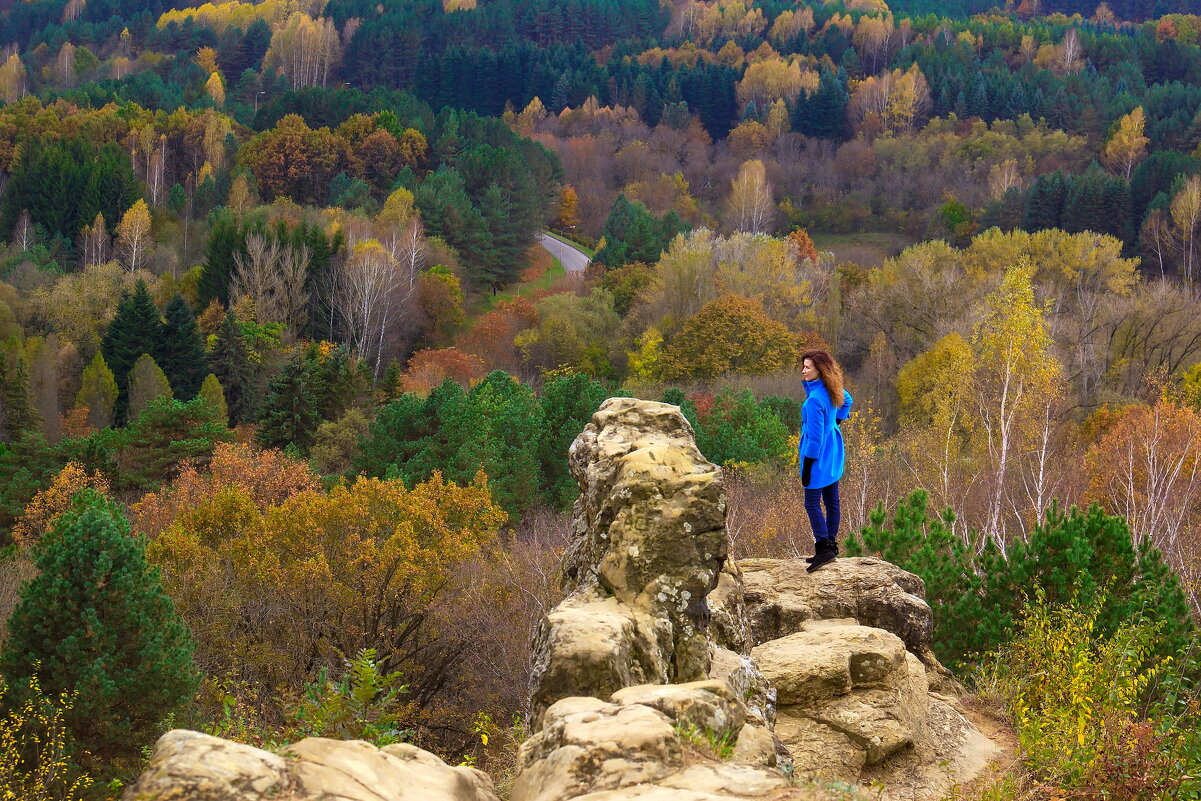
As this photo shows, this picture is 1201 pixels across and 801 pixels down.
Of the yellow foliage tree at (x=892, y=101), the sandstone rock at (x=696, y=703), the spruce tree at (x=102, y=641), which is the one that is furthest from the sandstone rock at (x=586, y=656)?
the yellow foliage tree at (x=892, y=101)

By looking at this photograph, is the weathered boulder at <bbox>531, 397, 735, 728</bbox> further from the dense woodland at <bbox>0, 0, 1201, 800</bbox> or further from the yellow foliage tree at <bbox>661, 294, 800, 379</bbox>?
the yellow foliage tree at <bbox>661, 294, 800, 379</bbox>

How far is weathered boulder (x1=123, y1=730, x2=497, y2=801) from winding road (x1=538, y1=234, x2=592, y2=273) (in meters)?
95.0

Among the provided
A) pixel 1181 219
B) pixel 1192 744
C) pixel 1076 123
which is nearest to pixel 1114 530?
pixel 1192 744

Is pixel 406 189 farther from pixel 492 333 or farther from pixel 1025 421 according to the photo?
pixel 1025 421

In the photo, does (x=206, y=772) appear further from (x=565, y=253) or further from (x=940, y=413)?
(x=565, y=253)

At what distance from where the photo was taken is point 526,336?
75750mm

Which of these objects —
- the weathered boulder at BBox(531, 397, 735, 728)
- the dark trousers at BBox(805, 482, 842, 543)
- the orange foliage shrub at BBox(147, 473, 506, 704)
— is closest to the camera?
the weathered boulder at BBox(531, 397, 735, 728)

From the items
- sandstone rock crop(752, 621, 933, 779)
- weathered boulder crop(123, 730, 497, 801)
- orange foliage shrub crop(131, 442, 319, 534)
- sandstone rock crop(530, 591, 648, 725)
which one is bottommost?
orange foliage shrub crop(131, 442, 319, 534)

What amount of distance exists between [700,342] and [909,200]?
62.7 meters

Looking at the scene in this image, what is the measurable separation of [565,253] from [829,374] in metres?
100

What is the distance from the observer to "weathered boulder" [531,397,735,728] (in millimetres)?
7805

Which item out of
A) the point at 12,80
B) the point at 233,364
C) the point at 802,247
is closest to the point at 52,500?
the point at 233,364

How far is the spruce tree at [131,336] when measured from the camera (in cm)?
6856

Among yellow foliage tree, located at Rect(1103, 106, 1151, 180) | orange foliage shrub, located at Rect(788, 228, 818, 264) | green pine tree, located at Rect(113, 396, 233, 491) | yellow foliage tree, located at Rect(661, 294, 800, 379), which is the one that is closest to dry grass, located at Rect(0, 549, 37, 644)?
green pine tree, located at Rect(113, 396, 233, 491)
